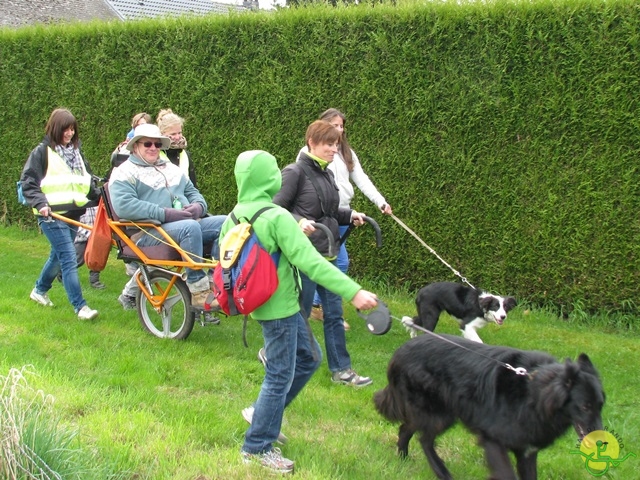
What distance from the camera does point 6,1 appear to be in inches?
872

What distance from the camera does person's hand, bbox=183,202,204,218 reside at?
6512 mm

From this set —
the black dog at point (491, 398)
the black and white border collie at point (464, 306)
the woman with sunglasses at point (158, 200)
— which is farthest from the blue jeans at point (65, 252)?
the black dog at point (491, 398)

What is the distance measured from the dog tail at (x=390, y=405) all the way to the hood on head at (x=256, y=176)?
4.53 feet

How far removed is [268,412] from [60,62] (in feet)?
31.4

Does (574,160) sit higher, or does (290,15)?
(290,15)

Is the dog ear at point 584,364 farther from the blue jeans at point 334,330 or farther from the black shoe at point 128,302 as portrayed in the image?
the black shoe at point 128,302

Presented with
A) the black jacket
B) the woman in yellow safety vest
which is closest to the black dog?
the black jacket

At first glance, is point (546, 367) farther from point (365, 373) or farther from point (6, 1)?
point (6, 1)

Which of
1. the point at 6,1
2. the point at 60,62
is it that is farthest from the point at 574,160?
the point at 6,1

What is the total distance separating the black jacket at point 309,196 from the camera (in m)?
5.25

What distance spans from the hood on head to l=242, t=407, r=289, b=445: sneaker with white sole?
1.40 m

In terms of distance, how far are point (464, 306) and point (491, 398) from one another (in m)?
2.91

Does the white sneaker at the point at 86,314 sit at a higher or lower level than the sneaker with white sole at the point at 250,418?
lower

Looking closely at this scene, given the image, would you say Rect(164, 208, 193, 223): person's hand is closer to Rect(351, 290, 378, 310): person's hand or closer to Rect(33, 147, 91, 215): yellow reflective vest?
Rect(33, 147, 91, 215): yellow reflective vest
